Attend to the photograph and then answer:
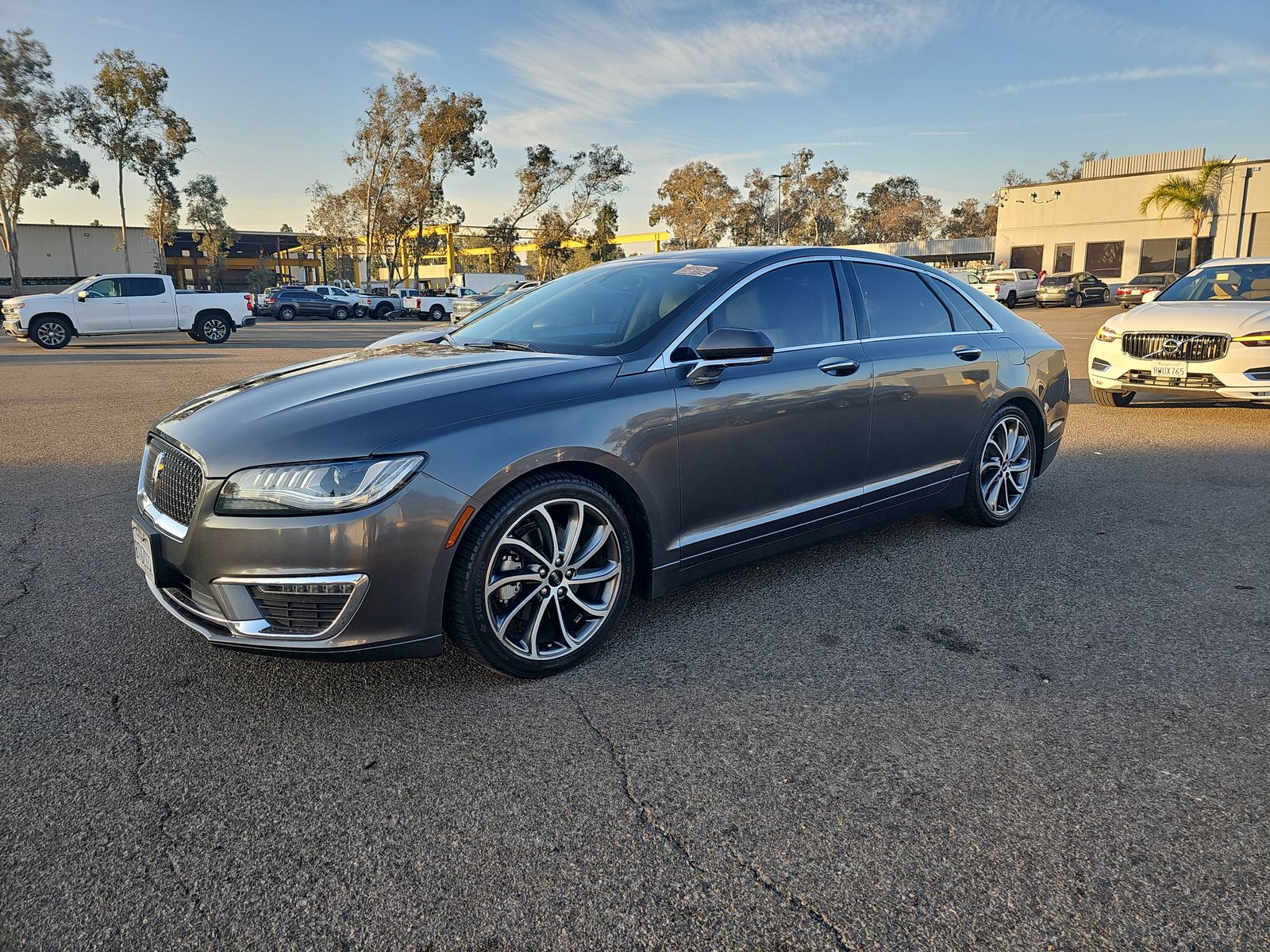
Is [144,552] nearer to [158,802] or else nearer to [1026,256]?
[158,802]

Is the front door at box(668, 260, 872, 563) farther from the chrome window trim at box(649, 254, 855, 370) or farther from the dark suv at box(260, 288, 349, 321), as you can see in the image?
the dark suv at box(260, 288, 349, 321)

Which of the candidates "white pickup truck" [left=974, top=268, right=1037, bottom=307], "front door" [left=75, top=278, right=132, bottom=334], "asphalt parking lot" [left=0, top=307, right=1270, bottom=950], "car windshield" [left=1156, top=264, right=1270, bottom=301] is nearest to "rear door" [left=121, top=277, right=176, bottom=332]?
"front door" [left=75, top=278, right=132, bottom=334]

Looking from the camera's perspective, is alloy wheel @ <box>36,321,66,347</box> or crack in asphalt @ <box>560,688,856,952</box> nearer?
crack in asphalt @ <box>560,688,856,952</box>

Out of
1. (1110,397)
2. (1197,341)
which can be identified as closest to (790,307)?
(1197,341)

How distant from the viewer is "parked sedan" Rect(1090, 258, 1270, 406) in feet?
27.0

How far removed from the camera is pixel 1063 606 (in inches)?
155

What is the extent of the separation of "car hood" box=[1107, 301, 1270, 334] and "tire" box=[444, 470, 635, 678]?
25.1ft

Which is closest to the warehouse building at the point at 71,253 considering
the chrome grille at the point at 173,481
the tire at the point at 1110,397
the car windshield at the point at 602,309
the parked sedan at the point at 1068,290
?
the parked sedan at the point at 1068,290

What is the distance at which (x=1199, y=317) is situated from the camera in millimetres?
8680

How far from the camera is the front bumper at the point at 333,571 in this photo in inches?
109

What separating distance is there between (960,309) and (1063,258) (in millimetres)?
50497

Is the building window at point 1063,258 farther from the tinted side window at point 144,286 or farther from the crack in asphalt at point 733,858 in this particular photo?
the crack in asphalt at point 733,858

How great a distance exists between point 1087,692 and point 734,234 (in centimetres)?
6696

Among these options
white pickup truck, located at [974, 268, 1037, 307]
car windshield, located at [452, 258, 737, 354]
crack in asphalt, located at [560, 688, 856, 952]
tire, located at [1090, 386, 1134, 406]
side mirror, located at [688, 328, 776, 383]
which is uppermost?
white pickup truck, located at [974, 268, 1037, 307]
